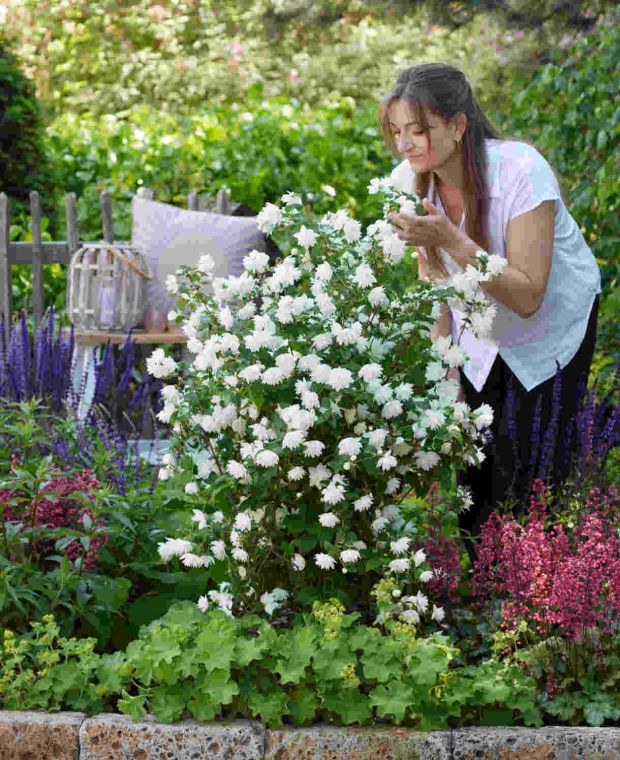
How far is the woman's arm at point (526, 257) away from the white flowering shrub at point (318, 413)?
0.47 ft

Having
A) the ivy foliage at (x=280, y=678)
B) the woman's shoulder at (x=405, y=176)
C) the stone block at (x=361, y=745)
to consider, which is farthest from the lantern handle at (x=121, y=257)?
the stone block at (x=361, y=745)

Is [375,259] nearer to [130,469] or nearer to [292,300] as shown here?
[292,300]

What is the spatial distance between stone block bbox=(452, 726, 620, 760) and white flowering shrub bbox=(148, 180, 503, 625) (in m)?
0.37

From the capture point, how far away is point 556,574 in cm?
299

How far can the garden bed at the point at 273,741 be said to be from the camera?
8.71ft

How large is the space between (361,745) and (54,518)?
0.97 meters

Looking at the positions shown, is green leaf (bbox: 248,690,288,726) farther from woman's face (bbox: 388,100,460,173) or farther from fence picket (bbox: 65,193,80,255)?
fence picket (bbox: 65,193,80,255)

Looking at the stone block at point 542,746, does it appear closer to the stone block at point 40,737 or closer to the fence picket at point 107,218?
the stone block at point 40,737

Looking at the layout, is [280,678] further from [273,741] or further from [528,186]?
[528,186]

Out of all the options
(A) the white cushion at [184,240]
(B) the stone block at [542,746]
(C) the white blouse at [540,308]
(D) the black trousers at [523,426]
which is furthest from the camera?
(A) the white cushion at [184,240]

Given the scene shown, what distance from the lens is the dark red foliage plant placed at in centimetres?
304

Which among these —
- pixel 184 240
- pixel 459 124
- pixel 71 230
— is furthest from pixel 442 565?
pixel 71 230

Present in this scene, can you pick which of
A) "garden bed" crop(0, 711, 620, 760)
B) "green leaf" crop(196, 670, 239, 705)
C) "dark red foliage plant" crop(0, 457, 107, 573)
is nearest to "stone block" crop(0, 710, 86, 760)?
"garden bed" crop(0, 711, 620, 760)

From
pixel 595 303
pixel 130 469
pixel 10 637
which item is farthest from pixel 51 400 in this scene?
pixel 595 303
